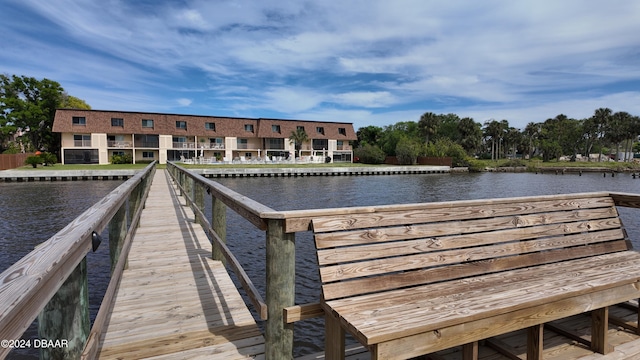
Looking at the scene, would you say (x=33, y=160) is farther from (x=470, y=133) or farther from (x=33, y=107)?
(x=470, y=133)

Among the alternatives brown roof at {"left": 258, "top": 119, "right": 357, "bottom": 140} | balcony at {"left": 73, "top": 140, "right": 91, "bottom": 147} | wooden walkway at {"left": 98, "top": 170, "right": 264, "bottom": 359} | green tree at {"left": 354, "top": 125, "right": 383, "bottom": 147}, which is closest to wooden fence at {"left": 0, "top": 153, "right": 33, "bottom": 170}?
balcony at {"left": 73, "top": 140, "right": 91, "bottom": 147}

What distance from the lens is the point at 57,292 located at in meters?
1.71

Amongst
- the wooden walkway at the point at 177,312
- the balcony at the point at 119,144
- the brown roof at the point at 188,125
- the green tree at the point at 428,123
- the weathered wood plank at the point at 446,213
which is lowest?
the wooden walkway at the point at 177,312

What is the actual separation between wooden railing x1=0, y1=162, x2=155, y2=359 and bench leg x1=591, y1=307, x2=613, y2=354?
361 cm

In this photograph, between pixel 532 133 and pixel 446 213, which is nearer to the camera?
pixel 446 213

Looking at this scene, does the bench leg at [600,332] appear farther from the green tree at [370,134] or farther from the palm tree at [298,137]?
the green tree at [370,134]

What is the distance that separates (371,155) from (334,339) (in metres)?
62.9

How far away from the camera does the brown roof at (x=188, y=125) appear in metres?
44.8

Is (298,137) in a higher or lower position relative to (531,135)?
lower

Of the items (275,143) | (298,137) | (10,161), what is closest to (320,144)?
(298,137)

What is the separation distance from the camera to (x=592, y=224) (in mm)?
3871

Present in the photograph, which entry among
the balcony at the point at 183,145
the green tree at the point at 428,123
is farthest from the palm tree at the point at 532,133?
the balcony at the point at 183,145

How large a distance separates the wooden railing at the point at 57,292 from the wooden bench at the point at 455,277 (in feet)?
4.40

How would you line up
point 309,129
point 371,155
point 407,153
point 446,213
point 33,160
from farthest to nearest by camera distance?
point 371,155
point 407,153
point 309,129
point 33,160
point 446,213
